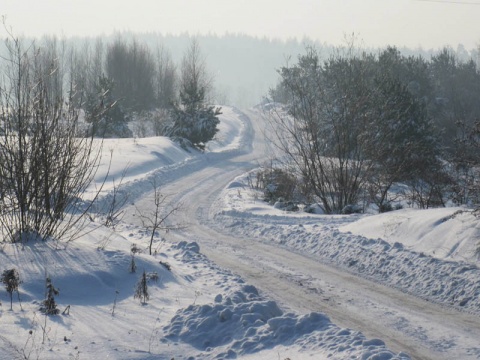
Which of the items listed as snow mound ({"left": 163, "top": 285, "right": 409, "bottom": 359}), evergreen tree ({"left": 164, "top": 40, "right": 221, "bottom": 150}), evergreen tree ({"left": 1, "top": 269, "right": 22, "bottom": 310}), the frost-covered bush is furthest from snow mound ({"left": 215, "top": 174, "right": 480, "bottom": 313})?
evergreen tree ({"left": 164, "top": 40, "right": 221, "bottom": 150})

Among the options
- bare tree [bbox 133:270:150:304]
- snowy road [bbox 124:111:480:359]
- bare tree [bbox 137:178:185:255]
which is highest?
bare tree [bbox 133:270:150:304]

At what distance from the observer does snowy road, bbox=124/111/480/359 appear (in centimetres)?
795

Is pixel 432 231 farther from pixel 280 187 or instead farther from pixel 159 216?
pixel 280 187

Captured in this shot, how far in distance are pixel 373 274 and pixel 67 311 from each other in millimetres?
6278

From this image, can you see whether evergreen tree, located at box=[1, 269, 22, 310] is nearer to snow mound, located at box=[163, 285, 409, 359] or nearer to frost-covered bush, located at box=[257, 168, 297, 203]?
snow mound, located at box=[163, 285, 409, 359]

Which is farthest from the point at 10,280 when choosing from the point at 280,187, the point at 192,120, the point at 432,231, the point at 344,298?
the point at 192,120

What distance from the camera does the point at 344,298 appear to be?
998 cm

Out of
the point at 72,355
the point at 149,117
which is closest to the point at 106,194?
the point at 72,355

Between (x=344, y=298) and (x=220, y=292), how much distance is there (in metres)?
2.19

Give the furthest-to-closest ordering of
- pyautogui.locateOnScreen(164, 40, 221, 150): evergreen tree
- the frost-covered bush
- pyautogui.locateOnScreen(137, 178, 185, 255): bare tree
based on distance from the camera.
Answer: pyautogui.locateOnScreen(164, 40, 221, 150): evergreen tree, the frost-covered bush, pyautogui.locateOnScreen(137, 178, 185, 255): bare tree

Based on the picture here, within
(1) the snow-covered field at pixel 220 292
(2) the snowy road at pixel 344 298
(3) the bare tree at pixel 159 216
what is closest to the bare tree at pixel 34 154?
(1) the snow-covered field at pixel 220 292

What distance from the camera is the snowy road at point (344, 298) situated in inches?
313

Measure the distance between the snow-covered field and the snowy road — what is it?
0.09 m

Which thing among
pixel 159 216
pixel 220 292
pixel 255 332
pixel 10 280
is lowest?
pixel 159 216
